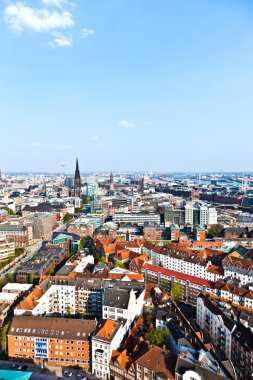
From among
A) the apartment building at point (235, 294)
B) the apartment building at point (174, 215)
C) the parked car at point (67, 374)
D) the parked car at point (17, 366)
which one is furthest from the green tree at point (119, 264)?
the apartment building at point (174, 215)

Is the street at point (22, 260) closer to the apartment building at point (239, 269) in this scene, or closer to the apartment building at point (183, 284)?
the apartment building at point (183, 284)

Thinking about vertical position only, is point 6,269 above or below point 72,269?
below

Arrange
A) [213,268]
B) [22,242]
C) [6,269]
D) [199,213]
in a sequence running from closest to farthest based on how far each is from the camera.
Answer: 1. [213,268]
2. [6,269]
3. [22,242]
4. [199,213]

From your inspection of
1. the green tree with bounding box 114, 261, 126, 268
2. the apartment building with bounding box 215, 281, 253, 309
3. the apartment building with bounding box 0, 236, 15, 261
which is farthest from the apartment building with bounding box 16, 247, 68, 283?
the apartment building with bounding box 215, 281, 253, 309

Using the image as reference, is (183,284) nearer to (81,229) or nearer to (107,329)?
(107,329)

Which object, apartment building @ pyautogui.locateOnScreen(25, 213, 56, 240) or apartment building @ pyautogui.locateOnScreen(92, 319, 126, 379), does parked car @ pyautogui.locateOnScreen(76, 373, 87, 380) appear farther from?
apartment building @ pyautogui.locateOnScreen(25, 213, 56, 240)

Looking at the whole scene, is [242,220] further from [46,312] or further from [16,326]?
[16,326]

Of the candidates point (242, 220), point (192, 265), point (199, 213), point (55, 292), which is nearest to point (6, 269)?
point (55, 292)
